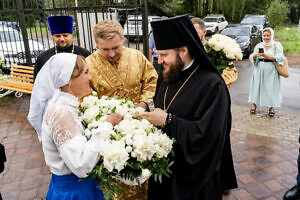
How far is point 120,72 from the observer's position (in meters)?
3.16

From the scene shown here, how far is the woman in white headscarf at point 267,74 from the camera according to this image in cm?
640

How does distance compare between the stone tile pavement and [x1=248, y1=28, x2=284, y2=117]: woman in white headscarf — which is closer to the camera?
the stone tile pavement

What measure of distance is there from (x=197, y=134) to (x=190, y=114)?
0.83ft

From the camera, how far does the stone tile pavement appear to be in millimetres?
3871

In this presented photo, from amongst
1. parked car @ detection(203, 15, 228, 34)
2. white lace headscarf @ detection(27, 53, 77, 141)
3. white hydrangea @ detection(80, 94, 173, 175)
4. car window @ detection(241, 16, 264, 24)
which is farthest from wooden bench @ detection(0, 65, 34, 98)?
parked car @ detection(203, 15, 228, 34)

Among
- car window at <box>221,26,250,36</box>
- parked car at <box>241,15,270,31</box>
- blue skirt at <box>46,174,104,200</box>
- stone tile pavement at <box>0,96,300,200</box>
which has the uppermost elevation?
parked car at <box>241,15,270,31</box>

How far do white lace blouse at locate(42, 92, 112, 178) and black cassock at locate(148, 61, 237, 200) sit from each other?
66 cm

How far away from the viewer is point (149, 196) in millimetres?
2588

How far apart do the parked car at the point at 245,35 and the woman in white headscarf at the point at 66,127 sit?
13.3 meters

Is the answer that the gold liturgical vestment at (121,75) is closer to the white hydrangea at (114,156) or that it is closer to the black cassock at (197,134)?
the black cassock at (197,134)

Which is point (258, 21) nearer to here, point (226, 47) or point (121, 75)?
point (226, 47)

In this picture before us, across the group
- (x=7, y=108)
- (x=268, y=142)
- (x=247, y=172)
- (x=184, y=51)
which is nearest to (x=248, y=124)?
(x=268, y=142)

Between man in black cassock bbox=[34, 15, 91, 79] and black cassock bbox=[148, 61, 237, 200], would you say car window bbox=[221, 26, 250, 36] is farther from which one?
black cassock bbox=[148, 61, 237, 200]

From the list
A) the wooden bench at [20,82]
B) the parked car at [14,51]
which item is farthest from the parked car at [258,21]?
the wooden bench at [20,82]
